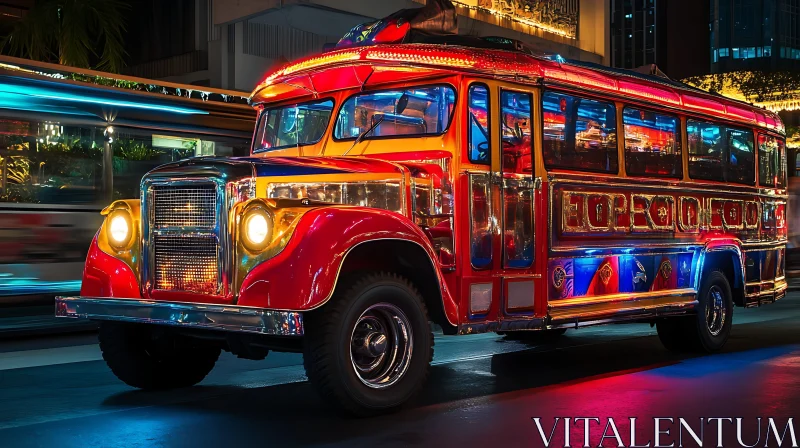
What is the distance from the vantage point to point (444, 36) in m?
8.64

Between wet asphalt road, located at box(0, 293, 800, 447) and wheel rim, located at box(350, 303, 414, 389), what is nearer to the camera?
wet asphalt road, located at box(0, 293, 800, 447)

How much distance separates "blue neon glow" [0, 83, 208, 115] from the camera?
41.9 feet

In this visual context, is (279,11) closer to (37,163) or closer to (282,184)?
(37,163)

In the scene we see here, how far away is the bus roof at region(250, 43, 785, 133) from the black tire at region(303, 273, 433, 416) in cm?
191

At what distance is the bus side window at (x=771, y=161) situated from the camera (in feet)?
42.5

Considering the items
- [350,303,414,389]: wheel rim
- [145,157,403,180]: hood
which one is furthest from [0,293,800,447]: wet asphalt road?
[145,157,403,180]: hood

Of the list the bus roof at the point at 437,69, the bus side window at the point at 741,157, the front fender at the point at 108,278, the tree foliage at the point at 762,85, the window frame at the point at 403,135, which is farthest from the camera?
the tree foliage at the point at 762,85

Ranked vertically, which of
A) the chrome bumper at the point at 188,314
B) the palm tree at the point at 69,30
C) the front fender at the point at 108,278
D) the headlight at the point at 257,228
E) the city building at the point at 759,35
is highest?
the city building at the point at 759,35

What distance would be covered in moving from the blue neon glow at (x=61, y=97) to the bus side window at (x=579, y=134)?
6.81 m

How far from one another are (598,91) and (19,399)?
556 cm

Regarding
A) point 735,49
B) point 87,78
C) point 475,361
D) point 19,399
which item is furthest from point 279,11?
point 735,49

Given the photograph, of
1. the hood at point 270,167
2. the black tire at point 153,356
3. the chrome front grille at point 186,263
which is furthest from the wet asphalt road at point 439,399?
the hood at point 270,167

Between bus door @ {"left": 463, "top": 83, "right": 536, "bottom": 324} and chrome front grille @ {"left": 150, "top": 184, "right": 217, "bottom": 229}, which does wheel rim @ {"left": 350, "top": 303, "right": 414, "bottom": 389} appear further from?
chrome front grille @ {"left": 150, "top": 184, "right": 217, "bottom": 229}

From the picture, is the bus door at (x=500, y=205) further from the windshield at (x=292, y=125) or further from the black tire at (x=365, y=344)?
the windshield at (x=292, y=125)
